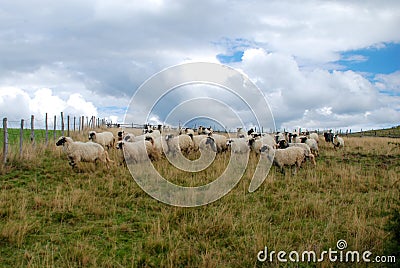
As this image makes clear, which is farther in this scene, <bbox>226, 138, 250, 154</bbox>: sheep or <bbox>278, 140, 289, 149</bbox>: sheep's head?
<bbox>226, 138, 250, 154</bbox>: sheep

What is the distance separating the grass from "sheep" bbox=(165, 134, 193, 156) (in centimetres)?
521

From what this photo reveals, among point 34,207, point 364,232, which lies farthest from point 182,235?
point 34,207

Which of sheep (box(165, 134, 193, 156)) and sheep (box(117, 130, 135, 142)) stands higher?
sheep (box(117, 130, 135, 142))

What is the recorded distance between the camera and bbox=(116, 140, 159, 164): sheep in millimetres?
14445

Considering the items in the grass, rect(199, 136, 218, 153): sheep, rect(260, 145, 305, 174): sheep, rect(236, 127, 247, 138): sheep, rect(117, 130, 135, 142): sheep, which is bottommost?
the grass

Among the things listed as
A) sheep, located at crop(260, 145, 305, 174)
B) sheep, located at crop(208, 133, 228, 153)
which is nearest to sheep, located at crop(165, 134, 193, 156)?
sheep, located at crop(208, 133, 228, 153)

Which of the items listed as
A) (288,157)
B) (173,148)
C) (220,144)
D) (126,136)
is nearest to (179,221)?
(288,157)

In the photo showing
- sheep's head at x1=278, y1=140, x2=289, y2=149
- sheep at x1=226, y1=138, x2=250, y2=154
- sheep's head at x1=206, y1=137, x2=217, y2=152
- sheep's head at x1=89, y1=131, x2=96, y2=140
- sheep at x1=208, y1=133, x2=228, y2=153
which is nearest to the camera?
sheep's head at x1=278, y1=140, x2=289, y2=149

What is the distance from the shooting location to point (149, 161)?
1484 centimetres

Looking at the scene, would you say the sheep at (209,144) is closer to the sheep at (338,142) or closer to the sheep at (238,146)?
the sheep at (238,146)

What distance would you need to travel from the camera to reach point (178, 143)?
17484mm

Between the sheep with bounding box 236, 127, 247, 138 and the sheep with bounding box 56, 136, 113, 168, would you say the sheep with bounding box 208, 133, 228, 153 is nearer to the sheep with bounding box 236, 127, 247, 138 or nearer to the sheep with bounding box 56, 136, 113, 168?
the sheep with bounding box 236, 127, 247, 138

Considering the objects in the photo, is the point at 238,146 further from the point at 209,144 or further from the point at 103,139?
the point at 103,139

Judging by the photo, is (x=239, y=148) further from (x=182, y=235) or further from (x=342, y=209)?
(x=182, y=235)
